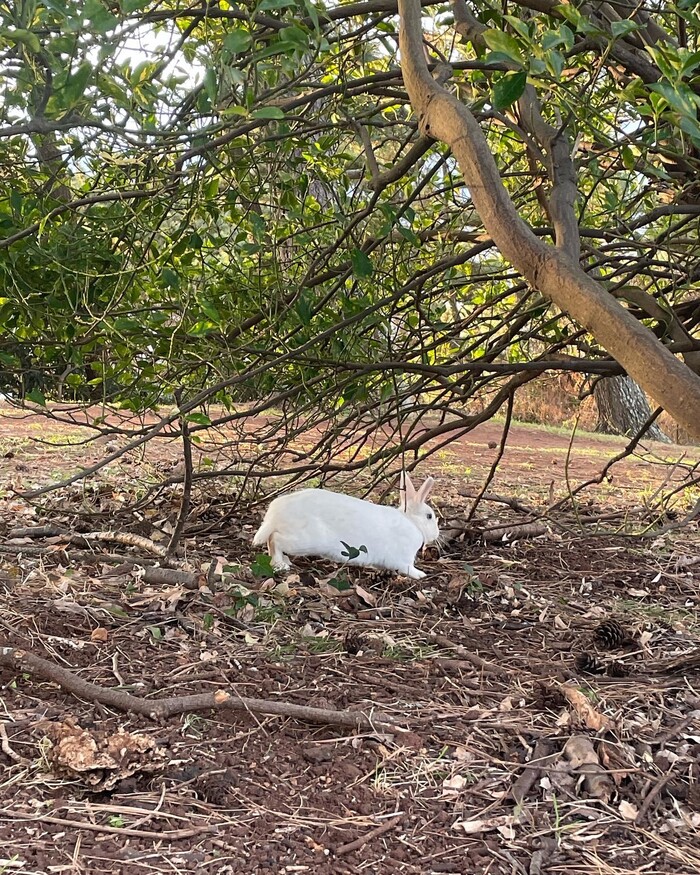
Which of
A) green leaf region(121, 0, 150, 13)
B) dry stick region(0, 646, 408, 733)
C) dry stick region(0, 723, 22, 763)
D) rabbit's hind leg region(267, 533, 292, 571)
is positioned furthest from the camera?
rabbit's hind leg region(267, 533, 292, 571)

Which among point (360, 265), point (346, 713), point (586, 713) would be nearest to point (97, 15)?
point (360, 265)

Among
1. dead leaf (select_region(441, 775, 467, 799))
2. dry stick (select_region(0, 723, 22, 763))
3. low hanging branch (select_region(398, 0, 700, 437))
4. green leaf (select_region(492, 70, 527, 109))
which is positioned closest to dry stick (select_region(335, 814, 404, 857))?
dead leaf (select_region(441, 775, 467, 799))

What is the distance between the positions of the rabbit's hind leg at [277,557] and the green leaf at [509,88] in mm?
2109

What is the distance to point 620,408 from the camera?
44.4 ft

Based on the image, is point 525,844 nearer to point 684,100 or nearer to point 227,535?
point 684,100

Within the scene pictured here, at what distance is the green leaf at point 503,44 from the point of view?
72.6 inches

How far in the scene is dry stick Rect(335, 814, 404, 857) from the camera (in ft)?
5.54

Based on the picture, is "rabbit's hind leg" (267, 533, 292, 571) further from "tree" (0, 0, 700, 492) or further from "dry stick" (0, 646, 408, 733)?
"dry stick" (0, 646, 408, 733)

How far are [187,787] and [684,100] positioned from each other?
5.84 ft

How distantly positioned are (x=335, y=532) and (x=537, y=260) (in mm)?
1880

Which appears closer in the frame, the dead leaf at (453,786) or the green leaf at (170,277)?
→ the dead leaf at (453,786)

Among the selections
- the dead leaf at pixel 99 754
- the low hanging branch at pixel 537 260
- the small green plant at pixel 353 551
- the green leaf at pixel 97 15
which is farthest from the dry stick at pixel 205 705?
the green leaf at pixel 97 15

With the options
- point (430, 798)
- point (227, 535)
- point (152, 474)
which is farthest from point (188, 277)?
point (430, 798)

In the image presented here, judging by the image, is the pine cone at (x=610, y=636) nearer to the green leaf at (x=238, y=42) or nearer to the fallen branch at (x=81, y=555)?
the fallen branch at (x=81, y=555)
